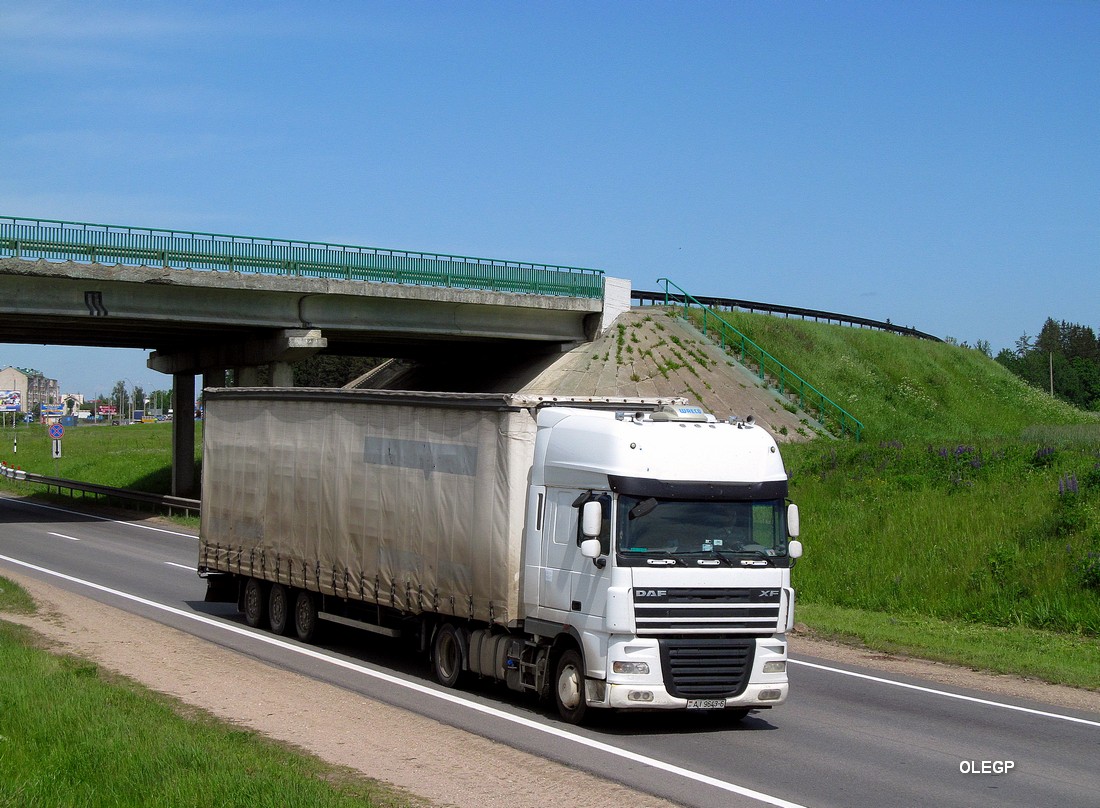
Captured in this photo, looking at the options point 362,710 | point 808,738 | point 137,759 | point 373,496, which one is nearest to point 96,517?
point 373,496

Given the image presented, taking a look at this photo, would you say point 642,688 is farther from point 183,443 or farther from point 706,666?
point 183,443

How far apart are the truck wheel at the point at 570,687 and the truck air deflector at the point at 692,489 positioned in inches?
67.5

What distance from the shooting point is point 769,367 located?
48.7 m

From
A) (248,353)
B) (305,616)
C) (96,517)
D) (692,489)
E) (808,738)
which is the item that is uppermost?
(248,353)

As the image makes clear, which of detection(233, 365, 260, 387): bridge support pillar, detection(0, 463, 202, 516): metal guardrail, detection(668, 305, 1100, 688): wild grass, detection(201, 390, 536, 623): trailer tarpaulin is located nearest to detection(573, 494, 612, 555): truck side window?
detection(201, 390, 536, 623): trailer tarpaulin

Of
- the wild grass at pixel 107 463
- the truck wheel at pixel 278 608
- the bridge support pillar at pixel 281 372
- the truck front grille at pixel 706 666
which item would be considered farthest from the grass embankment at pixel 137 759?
the wild grass at pixel 107 463

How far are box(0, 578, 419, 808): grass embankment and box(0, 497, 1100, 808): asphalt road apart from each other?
2.25 metres

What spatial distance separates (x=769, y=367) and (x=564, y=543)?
37.7 meters

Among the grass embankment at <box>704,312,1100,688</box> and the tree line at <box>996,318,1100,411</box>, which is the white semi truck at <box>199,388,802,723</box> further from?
the tree line at <box>996,318,1100,411</box>

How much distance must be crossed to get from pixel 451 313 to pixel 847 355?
21.2m

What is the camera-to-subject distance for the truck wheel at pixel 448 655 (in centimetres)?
1365

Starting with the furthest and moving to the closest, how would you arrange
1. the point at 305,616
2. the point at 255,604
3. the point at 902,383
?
1. the point at 902,383
2. the point at 255,604
3. the point at 305,616

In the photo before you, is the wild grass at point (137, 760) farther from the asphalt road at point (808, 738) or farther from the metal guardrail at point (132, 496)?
the metal guardrail at point (132, 496)

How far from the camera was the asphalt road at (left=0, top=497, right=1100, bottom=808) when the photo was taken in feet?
31.3
